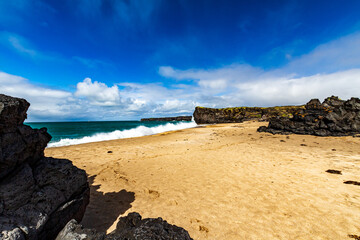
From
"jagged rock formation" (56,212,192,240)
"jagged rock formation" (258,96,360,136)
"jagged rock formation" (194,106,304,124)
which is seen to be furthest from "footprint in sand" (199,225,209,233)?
"jagged rock formation" (194,106,304,124)

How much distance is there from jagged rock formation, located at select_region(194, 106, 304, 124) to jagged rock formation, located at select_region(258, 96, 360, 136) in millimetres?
40211

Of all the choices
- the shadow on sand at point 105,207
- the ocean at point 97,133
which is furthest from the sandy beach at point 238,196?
the ocean at point 97,133

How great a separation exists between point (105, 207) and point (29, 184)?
2.73 meters

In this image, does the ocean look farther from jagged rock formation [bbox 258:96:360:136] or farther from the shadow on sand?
jagged rock formation [bbox 258:96:360:136]

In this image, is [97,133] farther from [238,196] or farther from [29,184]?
[238,196]

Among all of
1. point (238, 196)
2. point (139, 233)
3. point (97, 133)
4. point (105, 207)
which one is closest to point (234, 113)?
point (97, 133)

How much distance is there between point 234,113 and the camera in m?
67.2

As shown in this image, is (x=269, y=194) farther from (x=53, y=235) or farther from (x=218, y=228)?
(x=53, y=235)


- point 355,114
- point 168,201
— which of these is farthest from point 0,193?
point 355,114

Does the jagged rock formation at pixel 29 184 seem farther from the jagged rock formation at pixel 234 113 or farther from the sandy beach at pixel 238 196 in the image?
the jagged rock formation at pixel 234 113

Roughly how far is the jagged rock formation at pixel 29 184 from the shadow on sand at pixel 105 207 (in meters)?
0.55

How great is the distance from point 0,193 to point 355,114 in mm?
32134

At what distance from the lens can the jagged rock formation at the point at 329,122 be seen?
754 inches

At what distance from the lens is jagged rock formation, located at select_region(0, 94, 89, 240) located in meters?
3.01
